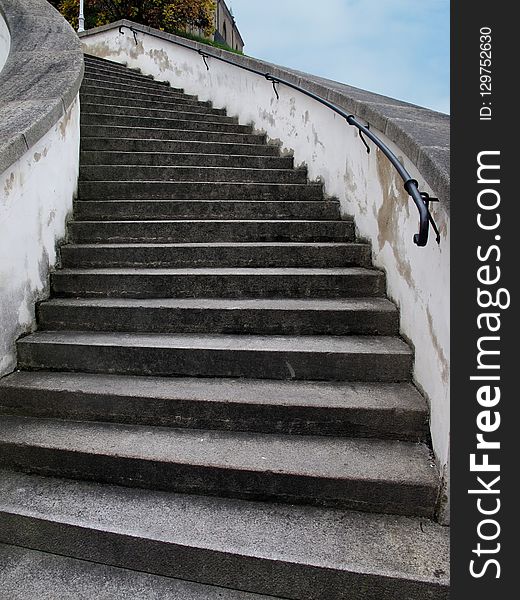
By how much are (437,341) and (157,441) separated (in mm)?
1373

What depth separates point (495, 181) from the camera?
1641 mm

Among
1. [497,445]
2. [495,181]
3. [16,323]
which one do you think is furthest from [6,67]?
[497,445]

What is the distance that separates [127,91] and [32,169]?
13.2ft

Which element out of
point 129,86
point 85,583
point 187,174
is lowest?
point 85,583

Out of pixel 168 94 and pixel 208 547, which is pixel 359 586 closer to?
pixel 208 547

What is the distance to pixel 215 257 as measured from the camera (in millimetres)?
3340

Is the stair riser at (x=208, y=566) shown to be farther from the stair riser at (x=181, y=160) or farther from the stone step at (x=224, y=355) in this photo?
the stair riser at (x=181, y=160)

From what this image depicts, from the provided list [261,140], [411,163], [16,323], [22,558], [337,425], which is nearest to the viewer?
[22,558]

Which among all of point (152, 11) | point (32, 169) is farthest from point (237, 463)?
point (152, 11)

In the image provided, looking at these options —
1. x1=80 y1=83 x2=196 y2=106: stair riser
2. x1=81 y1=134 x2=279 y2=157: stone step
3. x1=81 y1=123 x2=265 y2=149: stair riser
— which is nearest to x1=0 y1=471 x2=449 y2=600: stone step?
x1=81 y1=134 x2=279 y2=157: stone step

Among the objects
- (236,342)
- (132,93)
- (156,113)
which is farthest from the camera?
(132,93)

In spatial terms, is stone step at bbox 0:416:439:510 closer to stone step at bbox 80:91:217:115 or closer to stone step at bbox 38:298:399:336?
stone step at bbox 38:298:399:336

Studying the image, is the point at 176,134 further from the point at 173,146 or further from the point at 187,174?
the point at 187,174

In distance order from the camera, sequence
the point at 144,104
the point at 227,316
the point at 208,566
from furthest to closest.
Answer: the point at 144,104 → the point at 227,316 → the point at 208,566
